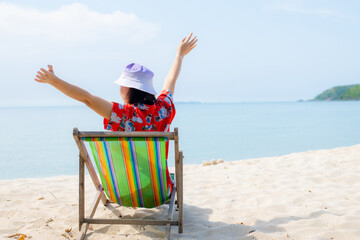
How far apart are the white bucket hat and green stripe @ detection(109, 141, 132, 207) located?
1.54ft

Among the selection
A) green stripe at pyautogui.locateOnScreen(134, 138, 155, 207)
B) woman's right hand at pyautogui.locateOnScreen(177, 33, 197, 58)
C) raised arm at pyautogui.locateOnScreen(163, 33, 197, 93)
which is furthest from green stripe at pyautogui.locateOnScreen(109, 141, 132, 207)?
woman's right hand at pyautogui.locateOnScreen(177, 33, 197, 58)

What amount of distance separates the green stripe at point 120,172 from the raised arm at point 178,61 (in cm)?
76

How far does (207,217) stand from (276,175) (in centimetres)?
222

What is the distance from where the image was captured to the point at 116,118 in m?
2.71

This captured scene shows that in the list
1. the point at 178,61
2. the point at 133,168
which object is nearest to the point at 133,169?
the point at 133,168

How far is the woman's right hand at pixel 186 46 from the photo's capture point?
3.46 metres

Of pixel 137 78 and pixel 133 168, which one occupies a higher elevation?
pixel 137 78

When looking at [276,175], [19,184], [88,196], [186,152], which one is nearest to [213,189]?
[276,175]

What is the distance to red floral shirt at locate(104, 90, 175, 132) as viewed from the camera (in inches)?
107

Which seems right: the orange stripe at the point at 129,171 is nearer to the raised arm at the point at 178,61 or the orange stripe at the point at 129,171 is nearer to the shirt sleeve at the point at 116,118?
the shirt sleeve at the point at 116,118

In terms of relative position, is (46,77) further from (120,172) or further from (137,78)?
(120,172)

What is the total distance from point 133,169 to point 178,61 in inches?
44.9

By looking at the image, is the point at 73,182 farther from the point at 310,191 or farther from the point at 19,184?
the point at 310,191

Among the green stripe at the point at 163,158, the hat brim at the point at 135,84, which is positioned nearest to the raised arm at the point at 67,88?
the hat brim at the point at 135,84
